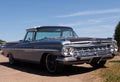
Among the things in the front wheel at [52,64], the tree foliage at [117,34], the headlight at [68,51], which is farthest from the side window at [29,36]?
the tree foliage at [117,34]

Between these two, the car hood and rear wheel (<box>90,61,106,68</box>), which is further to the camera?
rear wheel (<box>90,61,106,68</box>)

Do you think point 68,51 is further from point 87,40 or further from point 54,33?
point 54,33

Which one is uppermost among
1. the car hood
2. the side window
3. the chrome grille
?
the side window

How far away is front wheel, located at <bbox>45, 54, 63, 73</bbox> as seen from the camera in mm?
10098

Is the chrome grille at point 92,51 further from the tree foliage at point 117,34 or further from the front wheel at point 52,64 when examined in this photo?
the tree foliage at point 117,34

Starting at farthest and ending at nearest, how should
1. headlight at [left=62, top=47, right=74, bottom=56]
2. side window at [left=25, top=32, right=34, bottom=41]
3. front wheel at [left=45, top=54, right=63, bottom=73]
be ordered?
1. side window at [left=25, top=32, right=34, bottom=41]
2. front wheel at [left=45, top=54, right=63, bottom=73]
3. headlight at [left=62, top=47, right=74, bottom=56]

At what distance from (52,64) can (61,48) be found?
1.00 meters

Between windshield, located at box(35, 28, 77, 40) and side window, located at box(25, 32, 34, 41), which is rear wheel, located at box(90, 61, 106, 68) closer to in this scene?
windshield, located at box(35, 28, 77, 40)

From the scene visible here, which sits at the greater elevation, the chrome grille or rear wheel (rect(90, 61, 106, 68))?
the chrome grille

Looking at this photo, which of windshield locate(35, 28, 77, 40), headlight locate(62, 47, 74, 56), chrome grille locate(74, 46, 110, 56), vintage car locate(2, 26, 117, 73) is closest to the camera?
headlight locate(62, 47, 74, 56)

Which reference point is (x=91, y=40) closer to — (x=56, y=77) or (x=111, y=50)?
(x=111, y=50)

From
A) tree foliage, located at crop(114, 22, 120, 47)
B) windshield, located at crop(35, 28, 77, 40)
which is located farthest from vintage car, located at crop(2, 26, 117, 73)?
tree foliage, located at crop(114, 22, 120, 47)

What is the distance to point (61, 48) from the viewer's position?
31.4 ft

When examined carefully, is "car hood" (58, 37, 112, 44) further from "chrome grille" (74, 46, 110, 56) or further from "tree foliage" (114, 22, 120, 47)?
"tree foliage" (114, 22, 120, 47)
